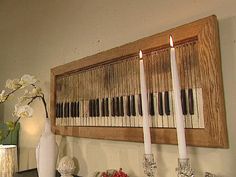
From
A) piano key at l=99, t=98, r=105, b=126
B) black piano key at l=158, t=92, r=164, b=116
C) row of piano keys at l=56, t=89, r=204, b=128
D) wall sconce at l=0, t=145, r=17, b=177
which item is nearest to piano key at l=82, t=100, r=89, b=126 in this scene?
row of piano keys at l=56, t=89, r=204, b=128

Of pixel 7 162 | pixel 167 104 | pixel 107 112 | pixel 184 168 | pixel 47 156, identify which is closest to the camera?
A: pixel 184 168

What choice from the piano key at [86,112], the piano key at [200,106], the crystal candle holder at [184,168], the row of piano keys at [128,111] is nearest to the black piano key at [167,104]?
the row of piano keys at [128,111]

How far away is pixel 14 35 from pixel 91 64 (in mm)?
1374

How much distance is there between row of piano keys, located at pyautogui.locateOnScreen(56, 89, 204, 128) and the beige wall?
0.11m

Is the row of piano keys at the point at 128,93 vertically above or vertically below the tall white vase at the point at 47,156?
above

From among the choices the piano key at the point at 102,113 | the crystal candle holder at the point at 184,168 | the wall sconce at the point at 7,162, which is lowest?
the wall sconce at the point at 7,162

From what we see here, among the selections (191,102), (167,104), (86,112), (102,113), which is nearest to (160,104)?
(167,104)

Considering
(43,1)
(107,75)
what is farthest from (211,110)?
(43,1)

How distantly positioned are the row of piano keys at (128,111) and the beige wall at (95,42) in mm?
108

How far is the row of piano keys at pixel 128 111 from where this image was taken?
0.94 meters

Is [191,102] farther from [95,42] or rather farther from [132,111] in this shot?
[95,42]

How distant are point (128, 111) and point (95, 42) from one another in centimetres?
52

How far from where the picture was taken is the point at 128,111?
1172mm

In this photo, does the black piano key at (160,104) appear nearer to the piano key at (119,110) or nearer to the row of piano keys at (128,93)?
the row of piano keys at (128,93)
